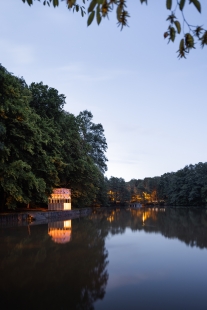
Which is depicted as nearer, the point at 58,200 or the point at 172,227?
the point at 172,227

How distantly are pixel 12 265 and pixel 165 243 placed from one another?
6.52 metres

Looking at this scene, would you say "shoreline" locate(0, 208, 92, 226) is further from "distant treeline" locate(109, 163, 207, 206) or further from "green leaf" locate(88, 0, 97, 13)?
"distant treeline" locate(109, 163, 207, 206)

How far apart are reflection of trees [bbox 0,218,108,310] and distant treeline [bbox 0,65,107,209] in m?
8.92

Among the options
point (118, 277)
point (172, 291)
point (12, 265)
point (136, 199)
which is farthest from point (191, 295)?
point (136, 199)

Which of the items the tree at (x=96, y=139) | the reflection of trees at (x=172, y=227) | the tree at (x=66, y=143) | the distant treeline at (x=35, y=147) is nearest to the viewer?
the reflection of trees at (x=172, y=227)

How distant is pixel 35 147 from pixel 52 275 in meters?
17.5

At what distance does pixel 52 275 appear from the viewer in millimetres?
7359

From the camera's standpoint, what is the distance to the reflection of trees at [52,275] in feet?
18.3

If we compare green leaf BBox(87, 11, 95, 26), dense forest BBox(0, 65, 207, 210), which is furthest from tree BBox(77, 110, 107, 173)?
green leaf BBox(87, 11, 95, 26)

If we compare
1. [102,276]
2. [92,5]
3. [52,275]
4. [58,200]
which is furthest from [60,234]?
[58,200]

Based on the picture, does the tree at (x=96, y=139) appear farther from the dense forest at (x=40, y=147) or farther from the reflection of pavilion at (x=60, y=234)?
the reflection of pavilion at (x=60, y=234)

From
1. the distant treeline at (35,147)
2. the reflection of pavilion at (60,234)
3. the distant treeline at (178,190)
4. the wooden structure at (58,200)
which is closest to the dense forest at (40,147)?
the distant treeline at (35,147)

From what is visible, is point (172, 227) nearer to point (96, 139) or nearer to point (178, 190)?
point (96, 139)

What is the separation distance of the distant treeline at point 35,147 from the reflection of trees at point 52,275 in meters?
8.92
